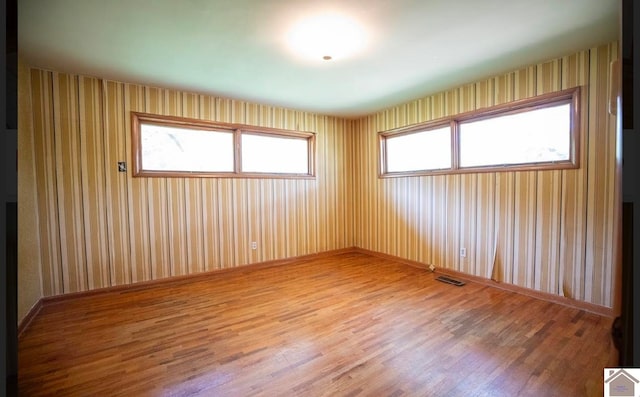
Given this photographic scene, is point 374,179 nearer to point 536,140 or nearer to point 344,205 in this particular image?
point 344,205

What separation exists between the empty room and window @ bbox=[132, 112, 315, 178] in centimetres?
3

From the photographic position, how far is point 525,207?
303 centimetres

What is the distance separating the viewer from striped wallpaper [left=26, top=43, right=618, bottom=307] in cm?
261

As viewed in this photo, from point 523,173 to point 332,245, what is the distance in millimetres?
3148

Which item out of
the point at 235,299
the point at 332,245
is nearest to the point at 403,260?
the point at 332,245

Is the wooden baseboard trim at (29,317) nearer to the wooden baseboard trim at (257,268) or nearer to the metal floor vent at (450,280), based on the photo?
the wooden baseboard trim at (257,268)

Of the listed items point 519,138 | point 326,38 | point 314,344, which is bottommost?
point 314,344

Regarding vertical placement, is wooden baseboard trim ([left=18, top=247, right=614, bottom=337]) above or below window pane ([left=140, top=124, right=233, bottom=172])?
below

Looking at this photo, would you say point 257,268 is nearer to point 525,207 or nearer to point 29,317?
point 29,317

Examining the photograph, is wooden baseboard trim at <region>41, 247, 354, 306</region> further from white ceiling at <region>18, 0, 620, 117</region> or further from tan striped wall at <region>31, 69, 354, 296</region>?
white ceiling at <region>18, 0, 620, 117</region>

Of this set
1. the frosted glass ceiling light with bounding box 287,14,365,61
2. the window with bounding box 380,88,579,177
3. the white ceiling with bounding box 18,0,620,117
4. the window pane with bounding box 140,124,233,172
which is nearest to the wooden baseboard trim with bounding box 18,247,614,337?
the window with bounding box 380,88,579,177

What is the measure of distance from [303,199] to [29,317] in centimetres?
348

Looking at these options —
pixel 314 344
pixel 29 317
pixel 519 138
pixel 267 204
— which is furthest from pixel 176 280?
pixel 519 138

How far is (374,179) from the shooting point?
4934 millimetres
